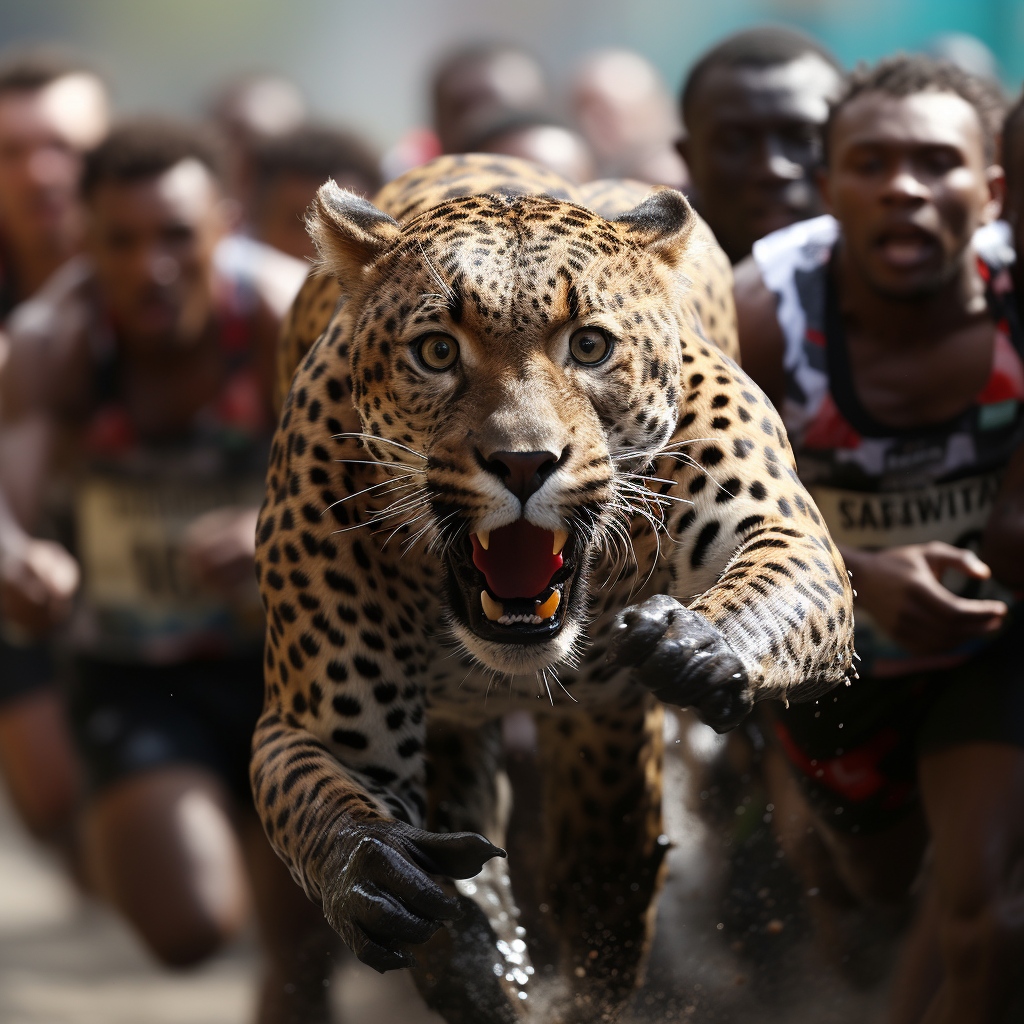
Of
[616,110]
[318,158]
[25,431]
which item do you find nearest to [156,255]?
[25,431]

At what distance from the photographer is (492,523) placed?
7.25 ft

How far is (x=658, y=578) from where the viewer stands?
2682 millimetres

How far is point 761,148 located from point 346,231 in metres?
2.20

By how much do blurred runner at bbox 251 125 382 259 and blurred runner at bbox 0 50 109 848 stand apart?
0.79 metres

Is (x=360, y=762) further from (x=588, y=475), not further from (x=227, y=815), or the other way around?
(x=227, y=815)

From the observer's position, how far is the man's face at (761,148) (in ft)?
14.3

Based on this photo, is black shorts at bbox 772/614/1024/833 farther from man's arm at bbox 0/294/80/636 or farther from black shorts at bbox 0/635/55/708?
black shorts at bbox 0/635/55/708

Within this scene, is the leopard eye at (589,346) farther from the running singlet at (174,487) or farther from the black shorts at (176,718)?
the black shorts at (176,718)

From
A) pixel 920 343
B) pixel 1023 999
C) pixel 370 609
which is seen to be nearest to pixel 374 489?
pixel 370 609

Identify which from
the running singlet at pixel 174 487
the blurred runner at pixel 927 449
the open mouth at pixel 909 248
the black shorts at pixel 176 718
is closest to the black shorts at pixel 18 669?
the black shorts at pixel 176 718

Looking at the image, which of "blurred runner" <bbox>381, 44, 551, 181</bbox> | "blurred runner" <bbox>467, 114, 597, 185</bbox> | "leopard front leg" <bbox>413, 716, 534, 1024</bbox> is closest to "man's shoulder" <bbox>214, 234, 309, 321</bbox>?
"blurred runner" <bbox>467, 114, 597, 185</bbox>

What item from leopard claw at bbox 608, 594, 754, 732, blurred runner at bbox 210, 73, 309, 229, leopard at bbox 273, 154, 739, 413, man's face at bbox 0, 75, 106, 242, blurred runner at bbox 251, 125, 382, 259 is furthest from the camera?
blurred runner at bbox 210, 73, 309, 229

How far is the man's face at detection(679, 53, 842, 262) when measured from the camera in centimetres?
436

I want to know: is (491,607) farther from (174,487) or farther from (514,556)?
(174,487)
